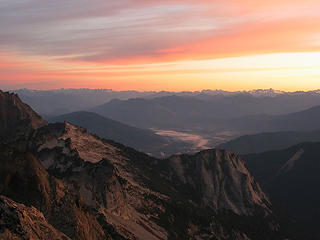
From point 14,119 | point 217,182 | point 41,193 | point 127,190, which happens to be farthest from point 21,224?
point 217,182

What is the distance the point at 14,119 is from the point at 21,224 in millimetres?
152234

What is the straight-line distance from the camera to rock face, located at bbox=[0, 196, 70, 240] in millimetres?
26938

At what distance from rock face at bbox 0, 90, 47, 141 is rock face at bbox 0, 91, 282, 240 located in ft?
41.0

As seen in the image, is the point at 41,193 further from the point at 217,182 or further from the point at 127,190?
the point at 217,182

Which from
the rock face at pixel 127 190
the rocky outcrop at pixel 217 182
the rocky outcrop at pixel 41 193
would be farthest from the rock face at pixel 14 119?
the rocky outcrop at pixel 41 193

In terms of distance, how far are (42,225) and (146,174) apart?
11893 cm

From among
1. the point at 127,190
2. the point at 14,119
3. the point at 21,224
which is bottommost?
the point at 127,190

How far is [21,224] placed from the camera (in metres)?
28.2

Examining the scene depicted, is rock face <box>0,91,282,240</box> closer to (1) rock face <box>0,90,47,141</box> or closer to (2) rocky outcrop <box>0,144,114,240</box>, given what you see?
(2) rocky outcrop <box>0,144,114,240</box>

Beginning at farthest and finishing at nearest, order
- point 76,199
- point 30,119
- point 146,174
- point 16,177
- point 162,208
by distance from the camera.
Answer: point 30,119, point 146,174, point 162,208, point 76,199, point 16,177

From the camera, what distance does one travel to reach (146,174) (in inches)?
5886

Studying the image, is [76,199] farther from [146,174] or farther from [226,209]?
[226,209]

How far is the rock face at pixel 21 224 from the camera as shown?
88.4 feet

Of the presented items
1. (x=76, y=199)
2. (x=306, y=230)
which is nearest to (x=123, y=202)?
(x=76, y=199)
